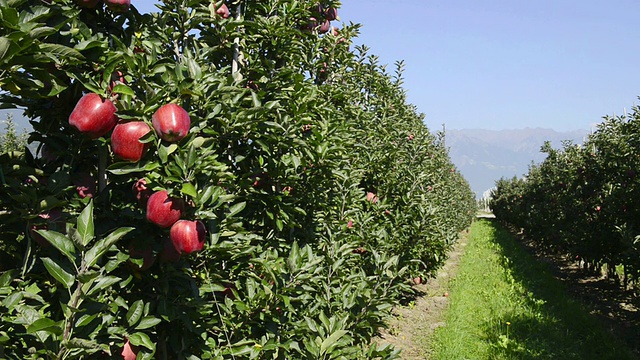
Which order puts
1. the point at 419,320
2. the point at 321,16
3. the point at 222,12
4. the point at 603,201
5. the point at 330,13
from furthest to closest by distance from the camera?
1. the point at 603,201
2. the point at 419,320
3. the point at 330,13
4. the point at 321,16
5. the point at 222,12

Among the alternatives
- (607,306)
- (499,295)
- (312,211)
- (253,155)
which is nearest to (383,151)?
(312,211)

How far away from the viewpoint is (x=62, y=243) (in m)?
1.28

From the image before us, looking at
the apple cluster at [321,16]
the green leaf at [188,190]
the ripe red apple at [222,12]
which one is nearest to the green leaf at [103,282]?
the green leaf at [188,190]

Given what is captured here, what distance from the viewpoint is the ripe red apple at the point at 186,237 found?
5.03 ft

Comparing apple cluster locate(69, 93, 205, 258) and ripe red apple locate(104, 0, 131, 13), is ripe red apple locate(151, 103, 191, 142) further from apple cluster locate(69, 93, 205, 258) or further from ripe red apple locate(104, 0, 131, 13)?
ripe red apple locate(104, 0, 131, 13)

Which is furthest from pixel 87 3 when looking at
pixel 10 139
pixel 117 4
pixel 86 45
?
pixel 10 139

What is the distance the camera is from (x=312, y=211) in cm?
331

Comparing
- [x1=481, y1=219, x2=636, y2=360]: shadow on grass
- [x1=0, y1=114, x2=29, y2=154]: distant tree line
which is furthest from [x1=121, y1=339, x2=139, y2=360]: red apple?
[x1=0, y1=114, x2=29, y2=154]: distant tree line

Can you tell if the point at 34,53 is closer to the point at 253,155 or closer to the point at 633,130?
the point at 253,155

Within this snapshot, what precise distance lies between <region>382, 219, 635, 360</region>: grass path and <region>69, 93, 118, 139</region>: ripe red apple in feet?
16.4

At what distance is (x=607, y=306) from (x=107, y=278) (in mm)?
9305

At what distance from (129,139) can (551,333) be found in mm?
6599

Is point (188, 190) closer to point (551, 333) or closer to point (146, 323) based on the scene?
point (146, 323)

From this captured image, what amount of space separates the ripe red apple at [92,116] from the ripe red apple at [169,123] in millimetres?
151
